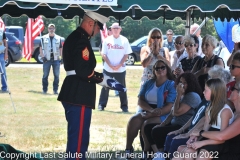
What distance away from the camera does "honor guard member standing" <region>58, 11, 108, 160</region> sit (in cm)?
563

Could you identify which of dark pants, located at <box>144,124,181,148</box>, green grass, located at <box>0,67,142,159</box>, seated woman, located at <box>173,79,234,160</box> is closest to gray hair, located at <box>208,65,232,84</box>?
seated woman, located at <box>173,79,234,160</box>

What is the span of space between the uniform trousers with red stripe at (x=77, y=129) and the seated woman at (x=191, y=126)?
895 millimetres

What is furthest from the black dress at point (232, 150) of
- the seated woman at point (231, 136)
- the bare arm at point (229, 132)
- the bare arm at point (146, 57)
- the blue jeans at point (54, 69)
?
the blue jeans at point (54, 69)

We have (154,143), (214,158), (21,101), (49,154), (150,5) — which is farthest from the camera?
(21,101)

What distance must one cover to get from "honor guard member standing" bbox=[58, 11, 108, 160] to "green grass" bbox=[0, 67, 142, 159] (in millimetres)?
1956

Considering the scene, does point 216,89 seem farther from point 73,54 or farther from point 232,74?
point 73,54

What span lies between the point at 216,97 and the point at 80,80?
4.60ft

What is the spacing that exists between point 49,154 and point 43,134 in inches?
68.9

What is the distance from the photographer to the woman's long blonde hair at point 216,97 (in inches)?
204

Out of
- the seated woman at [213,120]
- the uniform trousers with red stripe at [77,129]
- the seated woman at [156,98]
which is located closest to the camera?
the seated woman at [213,120]

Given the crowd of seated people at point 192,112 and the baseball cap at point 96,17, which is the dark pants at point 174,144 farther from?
the baseball cap at point 96,17

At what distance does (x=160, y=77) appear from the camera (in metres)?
6.93

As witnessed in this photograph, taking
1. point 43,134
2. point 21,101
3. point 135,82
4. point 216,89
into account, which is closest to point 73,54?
point 216,89

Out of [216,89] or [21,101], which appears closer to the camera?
[216,89]
